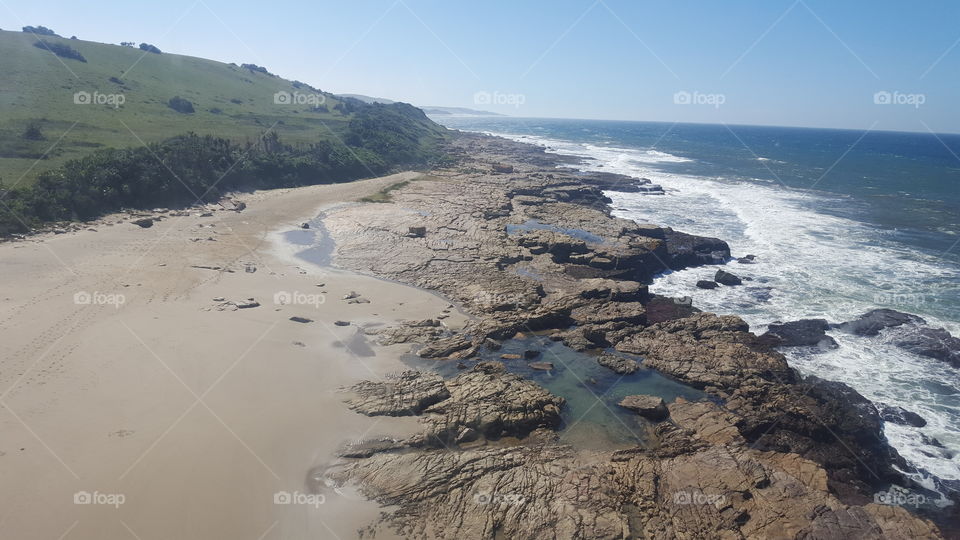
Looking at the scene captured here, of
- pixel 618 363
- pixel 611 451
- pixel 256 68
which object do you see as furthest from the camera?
pixel 256 68

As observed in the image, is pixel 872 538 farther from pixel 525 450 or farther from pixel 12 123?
pixel 12 123

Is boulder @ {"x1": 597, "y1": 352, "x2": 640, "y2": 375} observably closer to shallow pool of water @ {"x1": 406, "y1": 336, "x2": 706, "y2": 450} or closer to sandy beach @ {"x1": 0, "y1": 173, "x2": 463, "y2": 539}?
shallow pool of water @ {"x1": 406, "y1": 336, "x2": 706, "y2": 450}

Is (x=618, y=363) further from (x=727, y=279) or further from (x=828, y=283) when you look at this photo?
(x=828, y=283)

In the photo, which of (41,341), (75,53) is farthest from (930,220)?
(75,53)

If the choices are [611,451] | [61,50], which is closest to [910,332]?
Answer: [611,451]

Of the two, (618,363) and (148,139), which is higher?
(148,139)

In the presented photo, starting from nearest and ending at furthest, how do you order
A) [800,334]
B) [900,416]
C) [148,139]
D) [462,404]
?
[462,404] < [900,416] < [800,334] < [148,139]
